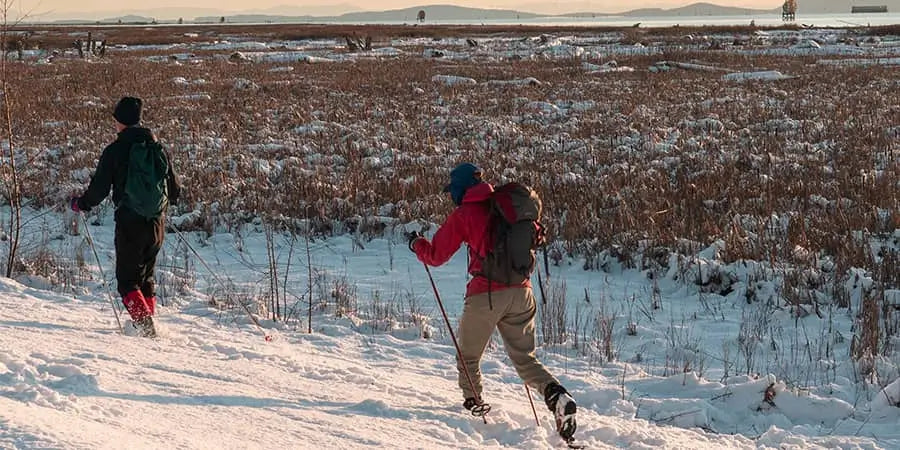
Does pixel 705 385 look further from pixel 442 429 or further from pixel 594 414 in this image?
pixel 442 429

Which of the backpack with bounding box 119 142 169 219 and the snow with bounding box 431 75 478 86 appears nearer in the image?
the backpack with bounding box 119 142 169 219

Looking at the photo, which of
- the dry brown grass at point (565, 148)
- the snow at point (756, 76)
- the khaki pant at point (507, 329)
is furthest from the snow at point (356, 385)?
the snow at point (756, 76)

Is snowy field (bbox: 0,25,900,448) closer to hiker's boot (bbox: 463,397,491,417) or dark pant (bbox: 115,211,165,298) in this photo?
hiker's boot (bbox: 463,397,491,417)

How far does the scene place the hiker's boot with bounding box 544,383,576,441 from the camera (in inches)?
157

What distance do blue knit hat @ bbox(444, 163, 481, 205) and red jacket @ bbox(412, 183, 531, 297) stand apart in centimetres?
5

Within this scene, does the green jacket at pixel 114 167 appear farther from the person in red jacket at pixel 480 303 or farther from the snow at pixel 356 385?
the person in red jacket at pixel 480 303

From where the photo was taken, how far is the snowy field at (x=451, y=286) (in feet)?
13.7

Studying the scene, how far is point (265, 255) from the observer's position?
866cm

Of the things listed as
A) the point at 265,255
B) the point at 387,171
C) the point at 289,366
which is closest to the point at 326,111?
the point at 387,171

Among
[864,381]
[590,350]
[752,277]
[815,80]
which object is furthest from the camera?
[815,80]

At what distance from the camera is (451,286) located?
766 centimetres

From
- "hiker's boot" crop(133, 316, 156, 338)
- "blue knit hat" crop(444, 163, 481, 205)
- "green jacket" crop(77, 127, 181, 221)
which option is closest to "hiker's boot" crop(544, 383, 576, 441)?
"blue knit hat" crop(444, 163, 481, 205)

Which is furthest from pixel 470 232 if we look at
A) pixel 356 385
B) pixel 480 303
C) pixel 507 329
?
pixel 356 385

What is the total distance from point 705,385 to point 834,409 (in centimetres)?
72
